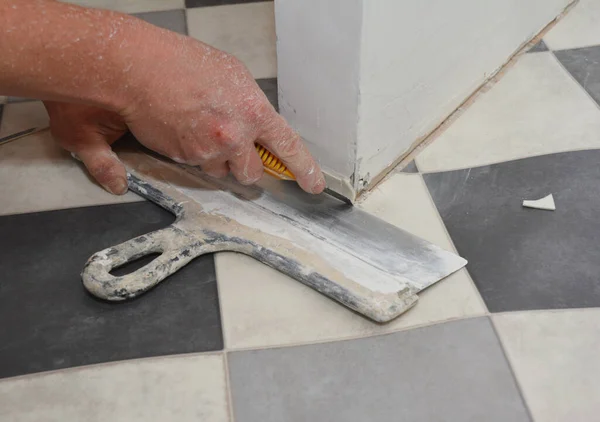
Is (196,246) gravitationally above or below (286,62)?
below

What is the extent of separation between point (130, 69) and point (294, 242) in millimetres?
265

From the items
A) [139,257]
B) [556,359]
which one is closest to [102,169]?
[139,257]

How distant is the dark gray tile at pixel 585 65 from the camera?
103 centimetres

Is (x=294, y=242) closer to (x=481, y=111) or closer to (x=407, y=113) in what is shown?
(x=407, y=113)

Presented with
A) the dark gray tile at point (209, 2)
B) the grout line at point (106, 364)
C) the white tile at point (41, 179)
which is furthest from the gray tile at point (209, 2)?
the grout line at point (106, 364)

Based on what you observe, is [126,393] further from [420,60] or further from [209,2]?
[209,2]

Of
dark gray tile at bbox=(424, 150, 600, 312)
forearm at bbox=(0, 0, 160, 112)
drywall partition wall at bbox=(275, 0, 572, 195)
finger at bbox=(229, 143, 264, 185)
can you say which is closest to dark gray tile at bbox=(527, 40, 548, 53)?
drywall partition wall at bbox=(275, 0, 572, 195)

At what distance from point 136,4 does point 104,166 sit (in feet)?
1.83

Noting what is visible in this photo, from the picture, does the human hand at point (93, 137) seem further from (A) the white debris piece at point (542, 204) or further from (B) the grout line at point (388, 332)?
(A) the white debris piece at point (542, 204)

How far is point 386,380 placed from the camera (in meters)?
0.63

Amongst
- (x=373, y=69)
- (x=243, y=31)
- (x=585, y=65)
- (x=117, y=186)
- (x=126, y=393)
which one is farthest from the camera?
(x=243, y=31)

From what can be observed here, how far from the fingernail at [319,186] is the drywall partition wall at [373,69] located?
0.04 m

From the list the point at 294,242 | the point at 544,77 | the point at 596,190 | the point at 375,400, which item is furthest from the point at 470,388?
the point at 544,77

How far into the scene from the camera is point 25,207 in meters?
0.85
